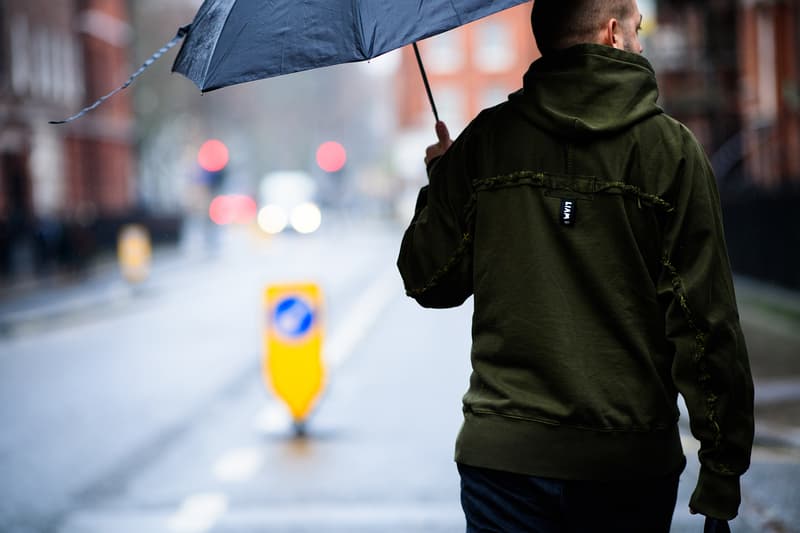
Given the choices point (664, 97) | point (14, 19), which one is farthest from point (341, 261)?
point (14, 19)

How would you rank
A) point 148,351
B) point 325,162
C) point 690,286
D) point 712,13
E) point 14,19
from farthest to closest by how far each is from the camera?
point 325,162 → point 14,19 → point 712,13 → point 148,351 → point 690,286

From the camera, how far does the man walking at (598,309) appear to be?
2.46m

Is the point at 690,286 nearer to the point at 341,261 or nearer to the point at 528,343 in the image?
the point at 528,343

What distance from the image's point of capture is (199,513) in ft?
21.8

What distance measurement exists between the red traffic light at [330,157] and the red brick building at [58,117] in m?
12.4

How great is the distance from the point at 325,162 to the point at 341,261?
2969 cm

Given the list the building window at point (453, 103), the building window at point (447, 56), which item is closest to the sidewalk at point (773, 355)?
the building window at point (453, 103)

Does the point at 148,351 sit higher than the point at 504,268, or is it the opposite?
the point at 504,268

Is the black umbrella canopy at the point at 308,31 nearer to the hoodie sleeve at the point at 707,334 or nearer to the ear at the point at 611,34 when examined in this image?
the ear at the point at 611,34

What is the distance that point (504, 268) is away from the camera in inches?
100

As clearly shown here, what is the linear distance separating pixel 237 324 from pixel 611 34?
620 inches

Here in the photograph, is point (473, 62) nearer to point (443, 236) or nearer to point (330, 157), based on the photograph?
point (330, 157)

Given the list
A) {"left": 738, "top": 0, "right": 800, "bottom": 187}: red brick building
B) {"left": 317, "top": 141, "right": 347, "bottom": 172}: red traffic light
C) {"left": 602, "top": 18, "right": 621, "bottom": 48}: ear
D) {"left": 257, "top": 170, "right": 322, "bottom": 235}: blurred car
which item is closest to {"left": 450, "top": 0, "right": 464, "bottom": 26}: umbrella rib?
{"left": 602, "top": 18, "right": 621, "bottom": 48}: ear

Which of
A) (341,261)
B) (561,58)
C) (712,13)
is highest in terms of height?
(712,13)
